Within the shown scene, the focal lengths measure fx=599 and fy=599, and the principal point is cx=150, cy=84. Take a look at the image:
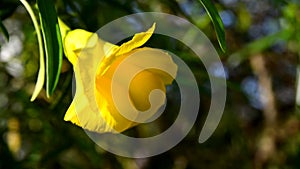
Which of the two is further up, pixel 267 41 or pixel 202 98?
pixel 267 41

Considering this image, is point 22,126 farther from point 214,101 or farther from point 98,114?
point 98,114

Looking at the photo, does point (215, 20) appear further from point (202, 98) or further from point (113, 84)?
point (202, 98)

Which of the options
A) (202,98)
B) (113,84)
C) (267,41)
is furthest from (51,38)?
(202,98)

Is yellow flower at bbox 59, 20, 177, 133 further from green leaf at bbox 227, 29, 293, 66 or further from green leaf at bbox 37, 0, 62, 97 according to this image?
green leaf at bbox 227, 29, 293, 66

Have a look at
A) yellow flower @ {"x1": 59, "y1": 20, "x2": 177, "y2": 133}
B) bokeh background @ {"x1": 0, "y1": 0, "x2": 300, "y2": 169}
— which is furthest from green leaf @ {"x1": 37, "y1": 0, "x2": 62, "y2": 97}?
bokeh background @ {"x1": 0, "y1": 0, "x2": 300, "y2": 169}

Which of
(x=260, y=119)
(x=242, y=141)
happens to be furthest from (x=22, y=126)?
(x=260, y=119)

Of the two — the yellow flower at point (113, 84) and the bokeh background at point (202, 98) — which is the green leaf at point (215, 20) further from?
the bokeh background at point (202, 98)
